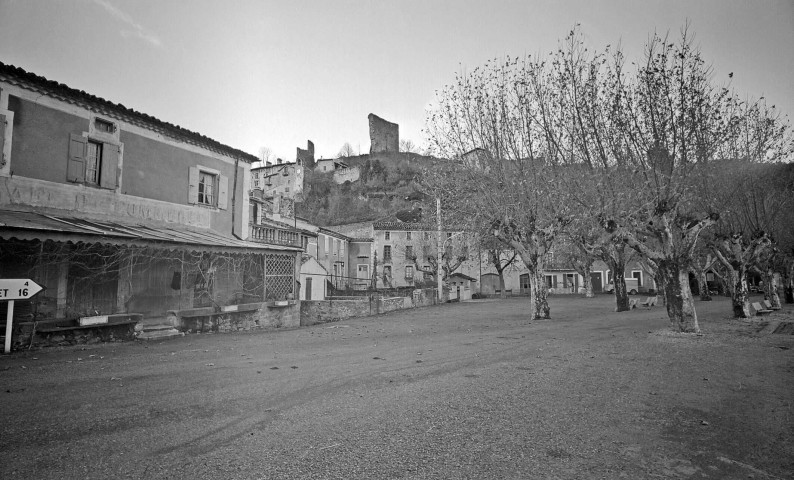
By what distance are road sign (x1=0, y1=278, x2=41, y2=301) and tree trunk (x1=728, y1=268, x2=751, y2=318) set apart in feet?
70.4

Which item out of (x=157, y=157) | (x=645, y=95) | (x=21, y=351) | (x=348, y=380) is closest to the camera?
(x=348, y=380)

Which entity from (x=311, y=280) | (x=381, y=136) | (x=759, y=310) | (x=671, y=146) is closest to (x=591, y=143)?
(x=671, y=146)

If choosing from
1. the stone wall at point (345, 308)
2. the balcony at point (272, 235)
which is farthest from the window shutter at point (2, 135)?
the balcony at point (272, 235)

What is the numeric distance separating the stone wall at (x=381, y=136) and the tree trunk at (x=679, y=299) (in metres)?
75.1

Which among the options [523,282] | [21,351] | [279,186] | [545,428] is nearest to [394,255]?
[523,282]

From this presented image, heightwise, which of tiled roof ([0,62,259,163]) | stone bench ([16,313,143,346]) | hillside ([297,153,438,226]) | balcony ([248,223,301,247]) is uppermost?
hillside ([297,153,438,226])

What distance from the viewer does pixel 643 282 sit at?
53031mm

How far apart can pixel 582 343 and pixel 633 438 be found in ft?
21.8

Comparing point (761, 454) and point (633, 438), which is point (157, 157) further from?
point (761, 454)

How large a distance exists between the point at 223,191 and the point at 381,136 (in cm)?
7158

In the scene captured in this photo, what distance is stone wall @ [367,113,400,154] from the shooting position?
84.1 metres

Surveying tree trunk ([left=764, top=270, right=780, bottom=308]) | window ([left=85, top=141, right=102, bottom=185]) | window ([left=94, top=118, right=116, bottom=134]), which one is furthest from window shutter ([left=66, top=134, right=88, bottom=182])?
tree trunk ([left=764, top=270, right=780, bottom=308])

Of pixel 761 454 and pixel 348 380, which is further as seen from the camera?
pixel 348 380

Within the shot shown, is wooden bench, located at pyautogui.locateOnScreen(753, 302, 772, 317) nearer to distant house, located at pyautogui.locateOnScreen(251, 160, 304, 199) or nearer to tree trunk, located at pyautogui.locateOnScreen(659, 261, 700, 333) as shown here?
tree trunk, located at pyautogui.locateOnScreen(659, 261, 700, 333)
